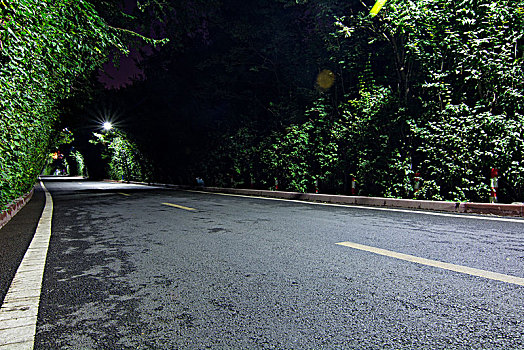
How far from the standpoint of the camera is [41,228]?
22.5 ft

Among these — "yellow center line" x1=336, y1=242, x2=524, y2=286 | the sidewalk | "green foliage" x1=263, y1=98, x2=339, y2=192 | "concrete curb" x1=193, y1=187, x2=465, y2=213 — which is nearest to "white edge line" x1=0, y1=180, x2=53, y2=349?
the sidewalk

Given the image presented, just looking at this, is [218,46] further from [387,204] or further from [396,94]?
[387,204]

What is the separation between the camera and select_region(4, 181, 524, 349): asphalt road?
2.28 metres

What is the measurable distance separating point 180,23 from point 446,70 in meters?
13.1

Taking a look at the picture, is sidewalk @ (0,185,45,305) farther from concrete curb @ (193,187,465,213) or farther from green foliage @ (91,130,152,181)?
green foliage @ (91,130,152,181)

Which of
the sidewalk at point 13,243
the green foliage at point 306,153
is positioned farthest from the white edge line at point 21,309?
the green foliage at point 306,153

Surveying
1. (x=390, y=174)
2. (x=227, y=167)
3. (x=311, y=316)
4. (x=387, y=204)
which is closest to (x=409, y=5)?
(x=390, y=174)

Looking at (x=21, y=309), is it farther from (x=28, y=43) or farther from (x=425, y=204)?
(x=425, y=204)

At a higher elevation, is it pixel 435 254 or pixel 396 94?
pixel 396 94

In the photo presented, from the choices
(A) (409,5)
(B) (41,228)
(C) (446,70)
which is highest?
(A) (409,5)

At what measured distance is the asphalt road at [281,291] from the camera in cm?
228

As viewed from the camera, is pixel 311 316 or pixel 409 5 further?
pixel 409 5

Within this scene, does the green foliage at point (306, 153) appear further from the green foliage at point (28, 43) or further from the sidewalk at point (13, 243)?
the sidewalk at point (13, 243)

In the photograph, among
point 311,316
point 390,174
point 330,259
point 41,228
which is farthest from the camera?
point 390,174
